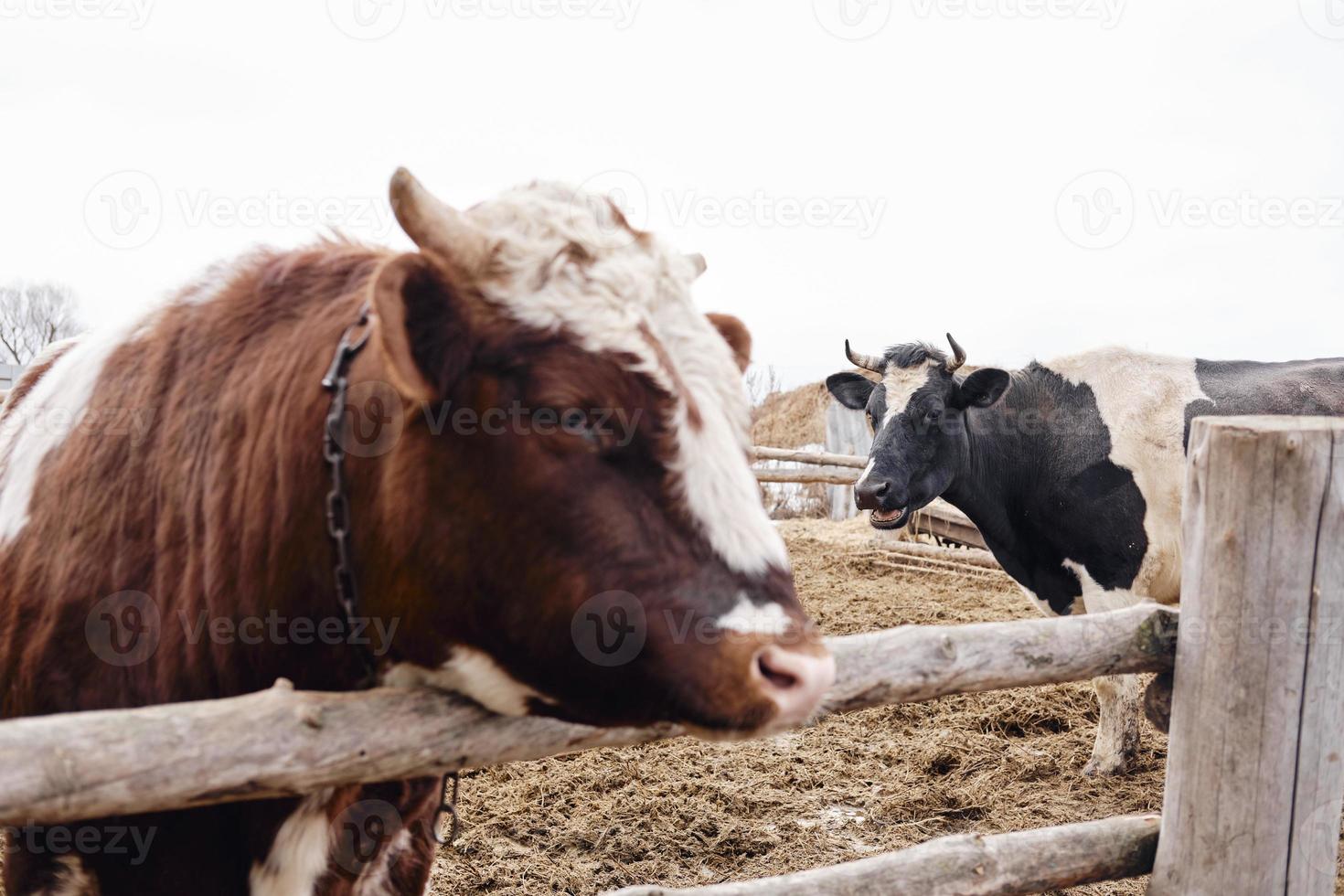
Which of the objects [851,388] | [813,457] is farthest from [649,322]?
[813,457]

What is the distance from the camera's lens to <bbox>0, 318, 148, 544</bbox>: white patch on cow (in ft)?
6.23

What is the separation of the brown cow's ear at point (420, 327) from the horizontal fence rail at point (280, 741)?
504 mm

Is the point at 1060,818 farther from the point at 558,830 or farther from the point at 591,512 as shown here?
the point at 591,512

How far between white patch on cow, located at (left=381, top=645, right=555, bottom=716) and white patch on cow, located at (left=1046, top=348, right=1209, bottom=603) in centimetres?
443

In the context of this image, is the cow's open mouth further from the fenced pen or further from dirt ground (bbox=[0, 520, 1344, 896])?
the fenced pen

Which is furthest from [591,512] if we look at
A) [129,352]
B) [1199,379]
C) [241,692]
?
[1199,379]

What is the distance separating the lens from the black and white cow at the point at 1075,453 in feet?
16.8

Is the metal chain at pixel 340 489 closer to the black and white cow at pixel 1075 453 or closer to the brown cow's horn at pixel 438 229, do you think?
the brown cow's horn at pixel 438 229

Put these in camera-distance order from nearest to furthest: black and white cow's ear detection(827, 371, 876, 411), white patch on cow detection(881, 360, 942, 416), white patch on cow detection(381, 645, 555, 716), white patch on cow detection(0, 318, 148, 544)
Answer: white patch on cow detection(381, 645, 555, 716)
white patch on cow detection(0, 318, 148, 544)
white patch on cow detection(881, 360, 942, 416)
black and white cow's ear detection(827, 371, 876, 411)

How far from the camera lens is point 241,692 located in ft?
5.47

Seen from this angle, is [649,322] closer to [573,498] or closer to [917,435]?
[573,498]

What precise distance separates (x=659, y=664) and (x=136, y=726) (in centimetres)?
71

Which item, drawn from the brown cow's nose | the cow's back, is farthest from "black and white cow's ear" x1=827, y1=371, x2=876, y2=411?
the brown cow's nose

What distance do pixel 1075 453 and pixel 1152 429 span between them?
1.32 ft
